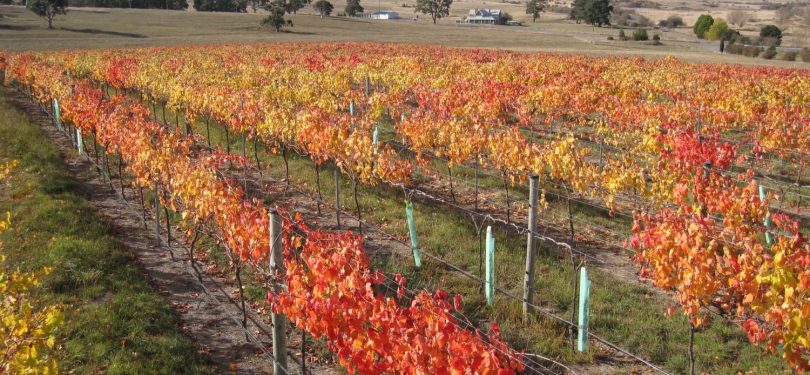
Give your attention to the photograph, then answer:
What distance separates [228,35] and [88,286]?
7427 cm

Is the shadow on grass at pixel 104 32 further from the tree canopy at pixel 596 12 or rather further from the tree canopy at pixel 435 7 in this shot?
the tree canopy at pixel 435 7

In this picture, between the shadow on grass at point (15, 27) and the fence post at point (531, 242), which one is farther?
the shadow on grass at point (15, 27)

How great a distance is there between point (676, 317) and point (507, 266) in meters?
2.61

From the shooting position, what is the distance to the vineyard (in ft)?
17.6

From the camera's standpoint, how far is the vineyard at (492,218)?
5363mm

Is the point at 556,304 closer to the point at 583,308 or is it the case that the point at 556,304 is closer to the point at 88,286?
the point at 583,308

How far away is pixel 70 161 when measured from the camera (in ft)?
56.0

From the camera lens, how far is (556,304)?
8883 mm

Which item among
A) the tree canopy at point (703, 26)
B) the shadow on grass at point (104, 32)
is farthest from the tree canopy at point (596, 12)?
the shadow on grass at point (104, 32)

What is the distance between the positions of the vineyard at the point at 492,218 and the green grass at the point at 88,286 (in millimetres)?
1142

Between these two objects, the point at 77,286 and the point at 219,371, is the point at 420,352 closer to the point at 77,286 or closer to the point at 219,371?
the point at 219,371

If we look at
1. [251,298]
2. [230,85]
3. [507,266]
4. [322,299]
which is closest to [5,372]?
[322,299]

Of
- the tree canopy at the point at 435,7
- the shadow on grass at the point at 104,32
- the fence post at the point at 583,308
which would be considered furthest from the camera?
the tree canopy at the point at 435,7

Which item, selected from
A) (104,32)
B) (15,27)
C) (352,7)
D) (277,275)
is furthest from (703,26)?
(277,275)
